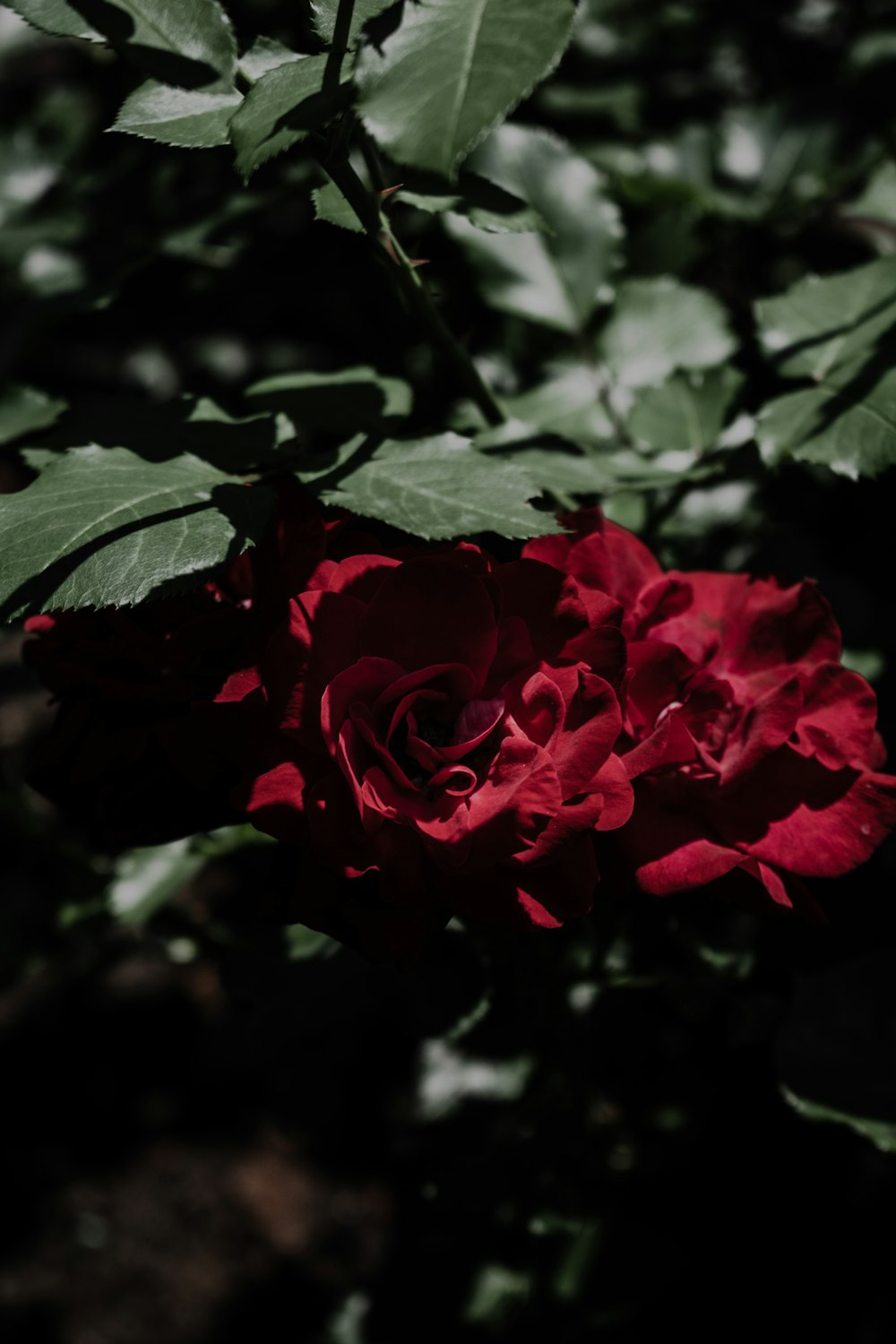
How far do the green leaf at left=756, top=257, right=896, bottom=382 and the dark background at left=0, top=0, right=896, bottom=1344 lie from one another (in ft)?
0.28

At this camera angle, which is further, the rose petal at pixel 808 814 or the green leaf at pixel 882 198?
the green leaf at pixel 882 198

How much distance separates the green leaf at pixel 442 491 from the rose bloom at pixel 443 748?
0.02 m

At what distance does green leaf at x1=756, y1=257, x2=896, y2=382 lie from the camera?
0.77 metres

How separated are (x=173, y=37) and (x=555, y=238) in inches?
19.2

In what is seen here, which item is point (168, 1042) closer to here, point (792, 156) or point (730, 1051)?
point (730, 1051)

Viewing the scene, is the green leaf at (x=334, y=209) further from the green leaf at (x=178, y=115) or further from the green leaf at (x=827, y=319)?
the green leaf at (x=827, y=319)

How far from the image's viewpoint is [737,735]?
1.97 ft

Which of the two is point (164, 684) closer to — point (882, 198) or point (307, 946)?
point (307, 946)

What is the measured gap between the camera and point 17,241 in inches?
46.5

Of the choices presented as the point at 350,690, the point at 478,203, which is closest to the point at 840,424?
the point at 478,203

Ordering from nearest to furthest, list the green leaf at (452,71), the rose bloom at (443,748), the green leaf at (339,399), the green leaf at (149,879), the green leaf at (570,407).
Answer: the green leaf at (452,71), the rose bloom at (443,748), the green leaf at (339,399), the green leaf at (570,407), the green leaf at (149,879)

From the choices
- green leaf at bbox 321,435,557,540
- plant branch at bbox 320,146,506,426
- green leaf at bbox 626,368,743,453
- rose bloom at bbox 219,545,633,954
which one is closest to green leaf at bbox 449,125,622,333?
green leaf at bbox 626,368,743,453

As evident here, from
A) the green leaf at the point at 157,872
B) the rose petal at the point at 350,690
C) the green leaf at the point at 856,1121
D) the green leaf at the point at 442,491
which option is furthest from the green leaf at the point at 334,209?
the green leaf at the point at 856,1121

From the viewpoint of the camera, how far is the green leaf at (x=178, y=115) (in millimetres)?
565
